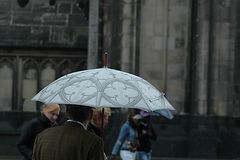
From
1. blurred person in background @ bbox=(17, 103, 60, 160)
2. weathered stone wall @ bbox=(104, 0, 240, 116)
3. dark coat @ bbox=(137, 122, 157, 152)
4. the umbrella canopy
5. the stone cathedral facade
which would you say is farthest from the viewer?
weathered stone wall @ bbox=(104, 0, 240, 116)

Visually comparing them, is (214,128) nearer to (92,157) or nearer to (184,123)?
(184,123)

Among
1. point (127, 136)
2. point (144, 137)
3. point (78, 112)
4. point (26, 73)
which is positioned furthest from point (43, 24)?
point (78, 112)

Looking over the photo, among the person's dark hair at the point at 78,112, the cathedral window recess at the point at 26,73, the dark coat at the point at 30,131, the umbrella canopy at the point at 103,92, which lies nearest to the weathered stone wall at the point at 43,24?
the cathedral window recess at the point at 26,73

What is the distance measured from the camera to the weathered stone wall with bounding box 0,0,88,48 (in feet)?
52.2

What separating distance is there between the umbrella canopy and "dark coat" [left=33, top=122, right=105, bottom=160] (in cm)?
18

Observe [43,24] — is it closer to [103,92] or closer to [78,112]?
[103,92]

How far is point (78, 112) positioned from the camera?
3943 millimetres

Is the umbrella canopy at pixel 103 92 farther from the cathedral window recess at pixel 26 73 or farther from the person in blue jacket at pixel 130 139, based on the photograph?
the cathedral window recess at pixel 26 73

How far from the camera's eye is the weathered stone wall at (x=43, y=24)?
627 inches

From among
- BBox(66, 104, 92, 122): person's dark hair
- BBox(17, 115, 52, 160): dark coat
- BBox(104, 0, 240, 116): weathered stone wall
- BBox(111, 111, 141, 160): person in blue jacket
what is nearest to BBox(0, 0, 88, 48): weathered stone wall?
BBox(104, 0, 240, 116): weathered stone wall

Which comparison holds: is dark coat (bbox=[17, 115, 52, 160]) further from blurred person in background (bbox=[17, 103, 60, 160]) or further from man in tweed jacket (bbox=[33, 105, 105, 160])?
man in tweed jacket (bbox=[33, 105, 105, 160])

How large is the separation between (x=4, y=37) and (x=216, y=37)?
219 inches

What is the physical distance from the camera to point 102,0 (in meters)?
14.9

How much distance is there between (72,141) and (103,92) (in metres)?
0.43
